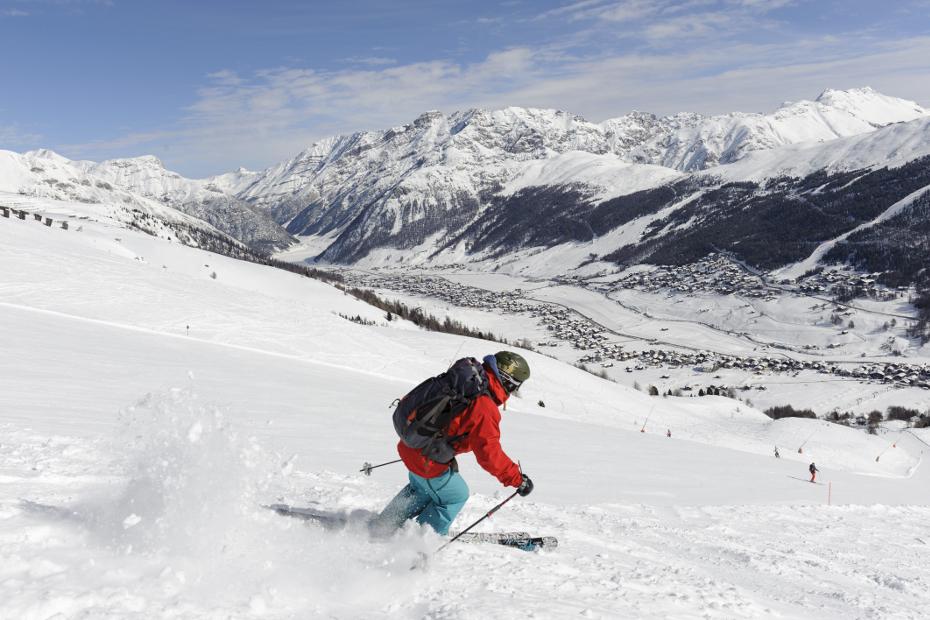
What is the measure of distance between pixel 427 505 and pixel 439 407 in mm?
1598

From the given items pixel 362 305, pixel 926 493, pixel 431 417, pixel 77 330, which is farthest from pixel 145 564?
pixel 362 305

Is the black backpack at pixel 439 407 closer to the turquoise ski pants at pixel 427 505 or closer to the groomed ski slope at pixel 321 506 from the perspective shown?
the turquoise ski pants at pixel 427 505

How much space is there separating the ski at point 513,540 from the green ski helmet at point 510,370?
2176 mm

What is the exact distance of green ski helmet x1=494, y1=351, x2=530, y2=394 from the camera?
687 centimetres

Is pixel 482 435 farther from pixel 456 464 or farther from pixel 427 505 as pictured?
pixel 427 505

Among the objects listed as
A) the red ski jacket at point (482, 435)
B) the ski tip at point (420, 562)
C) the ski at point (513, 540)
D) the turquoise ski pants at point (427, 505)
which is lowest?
the ski at point (513, 540)

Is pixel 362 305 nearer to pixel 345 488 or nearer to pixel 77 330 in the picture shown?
pixel 77 330

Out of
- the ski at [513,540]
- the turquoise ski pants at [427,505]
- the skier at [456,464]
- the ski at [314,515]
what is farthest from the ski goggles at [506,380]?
the ski at [314,515]

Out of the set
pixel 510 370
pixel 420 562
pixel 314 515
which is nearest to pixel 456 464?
pixel 420 562

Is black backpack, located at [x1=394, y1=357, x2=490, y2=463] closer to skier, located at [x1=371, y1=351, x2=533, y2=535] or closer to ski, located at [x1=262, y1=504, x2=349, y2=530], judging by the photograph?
skier, located at [x1=371, y1=351, x2=533, y2=535]

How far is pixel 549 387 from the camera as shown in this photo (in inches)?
1737

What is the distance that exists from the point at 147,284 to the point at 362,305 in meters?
44.9

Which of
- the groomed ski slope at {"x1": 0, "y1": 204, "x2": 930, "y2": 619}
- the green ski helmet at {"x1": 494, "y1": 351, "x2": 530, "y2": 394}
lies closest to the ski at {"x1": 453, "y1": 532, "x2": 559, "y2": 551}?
the groomed ski slope at {"x1": 0, "y1": 204, "x2": 930, "y2": 619}

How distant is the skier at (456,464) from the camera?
6.73m
